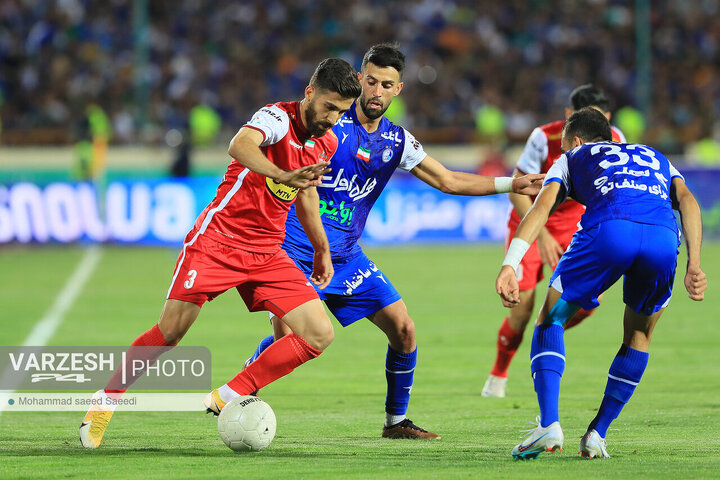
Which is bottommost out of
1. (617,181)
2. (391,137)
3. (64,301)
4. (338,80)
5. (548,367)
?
(64,301)

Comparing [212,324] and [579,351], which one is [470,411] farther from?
[212,324]

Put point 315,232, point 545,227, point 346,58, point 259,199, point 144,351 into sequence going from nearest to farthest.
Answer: point 144,351, point 259,199, point 315,232, point 545,227, point 346,58

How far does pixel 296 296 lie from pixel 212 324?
6.19 metres

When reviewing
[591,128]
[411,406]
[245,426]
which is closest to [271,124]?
[245,426]

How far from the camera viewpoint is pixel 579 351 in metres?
10.2

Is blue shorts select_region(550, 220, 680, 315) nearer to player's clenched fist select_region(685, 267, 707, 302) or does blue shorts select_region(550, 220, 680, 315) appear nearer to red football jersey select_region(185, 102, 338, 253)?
player's clenched fist select_region(685, 267, 707, 302)

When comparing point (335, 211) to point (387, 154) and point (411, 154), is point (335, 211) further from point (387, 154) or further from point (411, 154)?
point (411, 154)

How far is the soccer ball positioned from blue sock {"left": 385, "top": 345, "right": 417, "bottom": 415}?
1.01 meters

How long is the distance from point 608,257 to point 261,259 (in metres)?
1.88

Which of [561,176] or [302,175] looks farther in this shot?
[561,176]

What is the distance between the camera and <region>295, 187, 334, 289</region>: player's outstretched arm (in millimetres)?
6426

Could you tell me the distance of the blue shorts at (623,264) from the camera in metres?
5.59

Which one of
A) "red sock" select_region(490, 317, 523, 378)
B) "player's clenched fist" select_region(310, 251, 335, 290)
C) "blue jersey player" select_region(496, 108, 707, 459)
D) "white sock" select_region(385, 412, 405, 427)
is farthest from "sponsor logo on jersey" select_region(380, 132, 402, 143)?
"red sock" select_region(490, 317, 523, 378)

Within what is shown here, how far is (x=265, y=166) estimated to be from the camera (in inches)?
222
